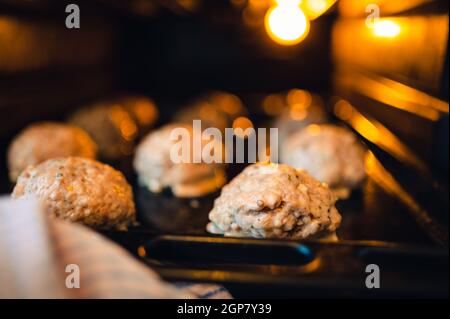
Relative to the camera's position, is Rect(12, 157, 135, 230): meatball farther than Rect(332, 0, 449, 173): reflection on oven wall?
No

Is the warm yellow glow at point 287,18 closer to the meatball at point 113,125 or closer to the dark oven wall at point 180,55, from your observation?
the dark oven wall at point 180,55

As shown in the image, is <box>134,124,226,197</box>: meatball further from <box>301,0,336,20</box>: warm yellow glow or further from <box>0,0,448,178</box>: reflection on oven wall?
<box>301,0,336,20</box>: warm yellow glow

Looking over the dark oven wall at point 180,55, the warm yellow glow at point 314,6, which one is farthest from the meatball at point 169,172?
the warm yellow glow at point 314,6

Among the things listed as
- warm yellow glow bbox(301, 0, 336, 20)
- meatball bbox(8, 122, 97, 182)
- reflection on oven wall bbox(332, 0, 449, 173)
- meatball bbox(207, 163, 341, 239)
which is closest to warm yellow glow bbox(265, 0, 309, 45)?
warm yellow glow bbox(301, 0, 336, 20)

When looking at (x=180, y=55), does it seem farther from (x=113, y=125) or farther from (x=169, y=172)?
(x=169, y=172)

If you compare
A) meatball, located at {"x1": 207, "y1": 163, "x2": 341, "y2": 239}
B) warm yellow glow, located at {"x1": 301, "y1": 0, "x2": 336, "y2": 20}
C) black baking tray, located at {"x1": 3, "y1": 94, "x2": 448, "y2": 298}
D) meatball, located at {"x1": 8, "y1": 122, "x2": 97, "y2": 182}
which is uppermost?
warm yellow glow, located at {"x1": 301, "y1": 0, "x2": 336, "y2": 20}
